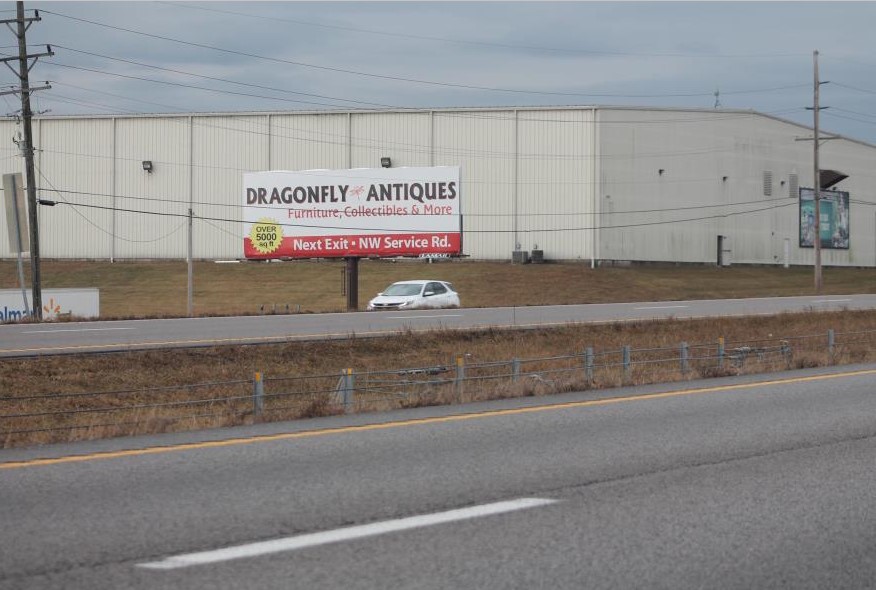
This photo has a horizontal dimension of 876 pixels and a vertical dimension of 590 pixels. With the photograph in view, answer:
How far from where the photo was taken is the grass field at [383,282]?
60062 mm

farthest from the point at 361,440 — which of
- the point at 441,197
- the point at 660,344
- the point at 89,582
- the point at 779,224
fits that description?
the point at 779,224

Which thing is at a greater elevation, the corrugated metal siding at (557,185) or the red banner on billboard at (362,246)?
the corrugated metal siding at (557,185)

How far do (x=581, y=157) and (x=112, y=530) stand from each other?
220 ft

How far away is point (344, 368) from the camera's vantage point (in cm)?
2509

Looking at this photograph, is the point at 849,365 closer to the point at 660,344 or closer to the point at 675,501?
the point at 660,344

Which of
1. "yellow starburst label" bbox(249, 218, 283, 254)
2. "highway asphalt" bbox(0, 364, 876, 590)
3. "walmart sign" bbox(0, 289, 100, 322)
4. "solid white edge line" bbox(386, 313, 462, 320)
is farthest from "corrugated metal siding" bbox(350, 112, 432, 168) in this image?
"highway asphalt" bbox(0, 364, 876, 590)

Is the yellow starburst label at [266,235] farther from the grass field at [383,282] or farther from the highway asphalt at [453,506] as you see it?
the highway asphalt at [453,506]

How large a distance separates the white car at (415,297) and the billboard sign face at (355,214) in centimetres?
555

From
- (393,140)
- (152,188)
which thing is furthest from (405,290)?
(152,188)

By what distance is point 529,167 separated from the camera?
72250 mm

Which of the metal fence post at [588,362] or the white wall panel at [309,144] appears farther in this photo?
the white wall panel at [309,144]

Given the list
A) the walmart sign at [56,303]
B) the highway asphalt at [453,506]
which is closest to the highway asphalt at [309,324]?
the walmart sign at [56,303]

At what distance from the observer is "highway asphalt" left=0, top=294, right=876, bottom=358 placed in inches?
997

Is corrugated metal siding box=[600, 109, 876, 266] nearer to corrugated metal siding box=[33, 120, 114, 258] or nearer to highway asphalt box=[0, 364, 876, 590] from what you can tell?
corrugated metal siding box=[33, 120, 114, 258]
